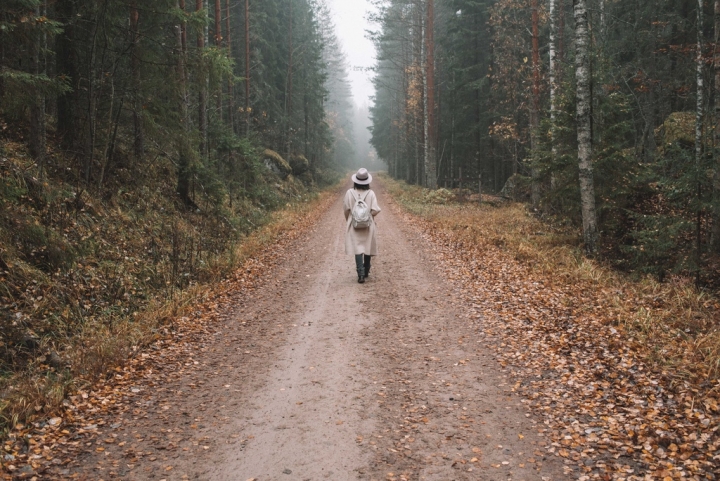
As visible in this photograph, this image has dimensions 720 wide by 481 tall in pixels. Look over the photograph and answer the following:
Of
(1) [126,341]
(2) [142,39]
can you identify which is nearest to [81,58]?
(2) [142,39]

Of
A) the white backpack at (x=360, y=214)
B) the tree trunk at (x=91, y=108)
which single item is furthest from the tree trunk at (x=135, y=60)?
the white backpack at (x=360, y=214)

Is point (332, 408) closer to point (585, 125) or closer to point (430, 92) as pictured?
point (585, 125)

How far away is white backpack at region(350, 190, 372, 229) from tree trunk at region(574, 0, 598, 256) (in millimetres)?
5146

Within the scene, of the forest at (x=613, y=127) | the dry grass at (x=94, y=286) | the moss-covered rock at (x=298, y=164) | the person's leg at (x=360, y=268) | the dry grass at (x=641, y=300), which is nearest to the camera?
the dry grass at (x=94, y=286)

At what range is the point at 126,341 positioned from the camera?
637 cm

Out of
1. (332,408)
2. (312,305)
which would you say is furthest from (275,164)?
(332,408)

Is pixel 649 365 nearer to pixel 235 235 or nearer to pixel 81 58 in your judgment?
pixel 235 235

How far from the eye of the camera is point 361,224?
965cm

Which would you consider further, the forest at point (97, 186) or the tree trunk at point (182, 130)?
the tree trunk at point (182, 130)

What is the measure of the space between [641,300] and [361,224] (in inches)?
200

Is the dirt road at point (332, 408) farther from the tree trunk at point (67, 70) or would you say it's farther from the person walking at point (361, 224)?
the tree trunk at point (67, 70)

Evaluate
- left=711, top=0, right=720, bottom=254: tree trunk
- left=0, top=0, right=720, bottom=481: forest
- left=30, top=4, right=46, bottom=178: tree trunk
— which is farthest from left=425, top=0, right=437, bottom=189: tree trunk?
left=30, top=4, right=46, bottom=178: tree trunk

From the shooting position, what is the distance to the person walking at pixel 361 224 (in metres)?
9.66

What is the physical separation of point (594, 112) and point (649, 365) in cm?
831
